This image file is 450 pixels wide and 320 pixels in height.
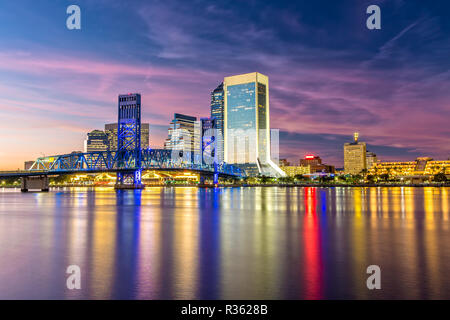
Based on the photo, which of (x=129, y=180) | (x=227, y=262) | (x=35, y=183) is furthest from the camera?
(x=129, y=180)

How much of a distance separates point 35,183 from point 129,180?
35765 mm

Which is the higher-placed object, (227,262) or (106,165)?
(106,165)

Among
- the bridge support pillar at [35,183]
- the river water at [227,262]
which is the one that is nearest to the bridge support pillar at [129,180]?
the bridge support pillar at [35,183]

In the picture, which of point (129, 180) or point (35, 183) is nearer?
point (35, 183)

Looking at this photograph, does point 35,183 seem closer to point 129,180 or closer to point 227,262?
point 129,180

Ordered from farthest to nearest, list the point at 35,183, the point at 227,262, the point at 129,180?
the point at 129,180, the point at 35,183, the point at 227,262

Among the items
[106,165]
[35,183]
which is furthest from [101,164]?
[35,183]

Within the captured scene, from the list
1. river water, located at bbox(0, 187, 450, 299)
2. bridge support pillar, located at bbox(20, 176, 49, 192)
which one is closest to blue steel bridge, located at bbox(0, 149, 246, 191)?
bridge support pillar, located at bbox(20, 176, 49, 192)

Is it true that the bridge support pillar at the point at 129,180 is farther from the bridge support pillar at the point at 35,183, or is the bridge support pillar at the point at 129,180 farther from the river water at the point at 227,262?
the river water at the point at 227,262

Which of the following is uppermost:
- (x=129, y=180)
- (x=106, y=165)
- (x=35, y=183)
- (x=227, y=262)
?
(x=106, y=165)

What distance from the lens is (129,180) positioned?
157 meters
